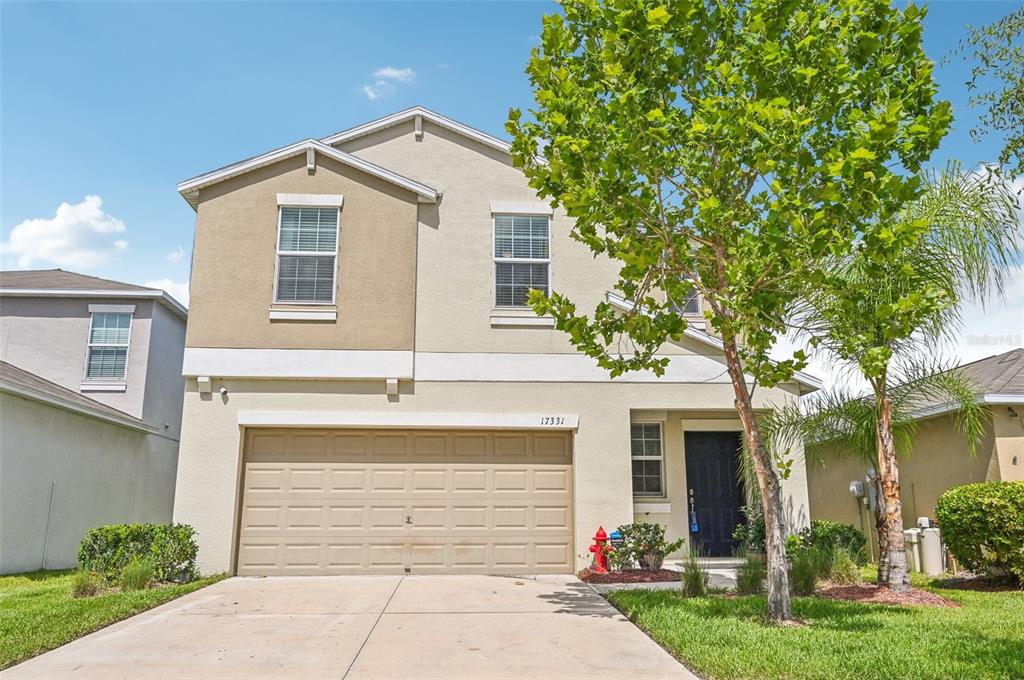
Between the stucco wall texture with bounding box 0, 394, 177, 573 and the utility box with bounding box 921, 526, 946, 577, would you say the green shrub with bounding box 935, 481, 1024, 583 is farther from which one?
the stucco wall texture with bounding box 0, 394, 177, 573

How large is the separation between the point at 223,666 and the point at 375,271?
7.78 meters

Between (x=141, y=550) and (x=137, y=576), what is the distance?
2.05 ft

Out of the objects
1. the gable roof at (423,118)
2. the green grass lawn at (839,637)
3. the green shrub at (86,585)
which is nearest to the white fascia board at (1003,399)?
the green grass lawn at (839,637)

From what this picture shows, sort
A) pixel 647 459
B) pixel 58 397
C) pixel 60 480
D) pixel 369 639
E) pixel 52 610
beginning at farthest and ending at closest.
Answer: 1. pixel 647 459
2. pixel 60 480
3. pixel 58 397
4. pixel 52 610
5. pixel 369 639

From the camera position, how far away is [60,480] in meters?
14.5

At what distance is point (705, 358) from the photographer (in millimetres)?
13266

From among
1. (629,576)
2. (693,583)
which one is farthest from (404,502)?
(693,583)

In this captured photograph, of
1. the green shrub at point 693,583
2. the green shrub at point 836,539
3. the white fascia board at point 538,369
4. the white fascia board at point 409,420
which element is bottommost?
the green shrub at point 693,583

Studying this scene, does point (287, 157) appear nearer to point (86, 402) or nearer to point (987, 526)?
point (86, 402)

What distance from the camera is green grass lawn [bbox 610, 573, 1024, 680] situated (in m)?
5.94

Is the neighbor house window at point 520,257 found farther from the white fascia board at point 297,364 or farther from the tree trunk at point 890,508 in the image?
the tree trunk at point 890,508

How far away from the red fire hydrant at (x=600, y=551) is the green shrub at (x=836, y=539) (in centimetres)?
312

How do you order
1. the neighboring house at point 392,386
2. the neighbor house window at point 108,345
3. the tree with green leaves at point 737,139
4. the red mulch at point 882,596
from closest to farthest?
the tree with green leaves at point 737,139
the red mulch at point 882,596
the neighboring house at point 392,386
the neighbor house window at point 108,345

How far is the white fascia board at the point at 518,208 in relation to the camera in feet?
45.4
